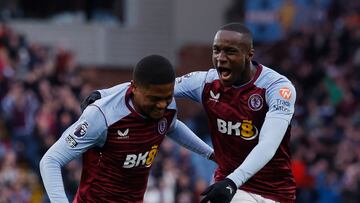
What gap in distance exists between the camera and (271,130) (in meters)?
8.66

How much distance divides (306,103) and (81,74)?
3.94 metres

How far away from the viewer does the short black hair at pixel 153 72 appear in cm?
832

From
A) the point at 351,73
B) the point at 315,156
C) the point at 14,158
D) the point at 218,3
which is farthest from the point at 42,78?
the point at 218,3

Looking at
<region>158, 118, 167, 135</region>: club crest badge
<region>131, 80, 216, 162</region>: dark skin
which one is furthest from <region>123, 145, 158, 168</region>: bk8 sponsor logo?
<region>131, 80, 216, 162</region>: dark skin

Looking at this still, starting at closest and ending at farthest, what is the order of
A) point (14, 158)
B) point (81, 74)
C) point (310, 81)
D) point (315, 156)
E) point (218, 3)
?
point (14, 158), point (315, 156), point (81, 74), point (310, 81), point (218, 3)

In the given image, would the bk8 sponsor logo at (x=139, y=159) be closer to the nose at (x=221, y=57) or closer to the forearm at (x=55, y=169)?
the forearm at (x=55, y=169)

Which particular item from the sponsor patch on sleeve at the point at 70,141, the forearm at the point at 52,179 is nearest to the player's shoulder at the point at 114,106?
the sponsor patch on sleeve at the point at 70,141

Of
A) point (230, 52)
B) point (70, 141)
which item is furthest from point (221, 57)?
point (70, 141)

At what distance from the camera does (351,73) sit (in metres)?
21.5

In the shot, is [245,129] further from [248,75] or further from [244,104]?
[248,75]

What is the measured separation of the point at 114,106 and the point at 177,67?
Answer: 17.2 m

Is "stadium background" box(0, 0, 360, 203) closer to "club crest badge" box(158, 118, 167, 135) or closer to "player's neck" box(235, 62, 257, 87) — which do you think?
"club crest badge" box(158, 118, 167, 135)

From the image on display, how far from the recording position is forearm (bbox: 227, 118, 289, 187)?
334 inches

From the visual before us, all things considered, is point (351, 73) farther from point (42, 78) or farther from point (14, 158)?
point (14, 158)
